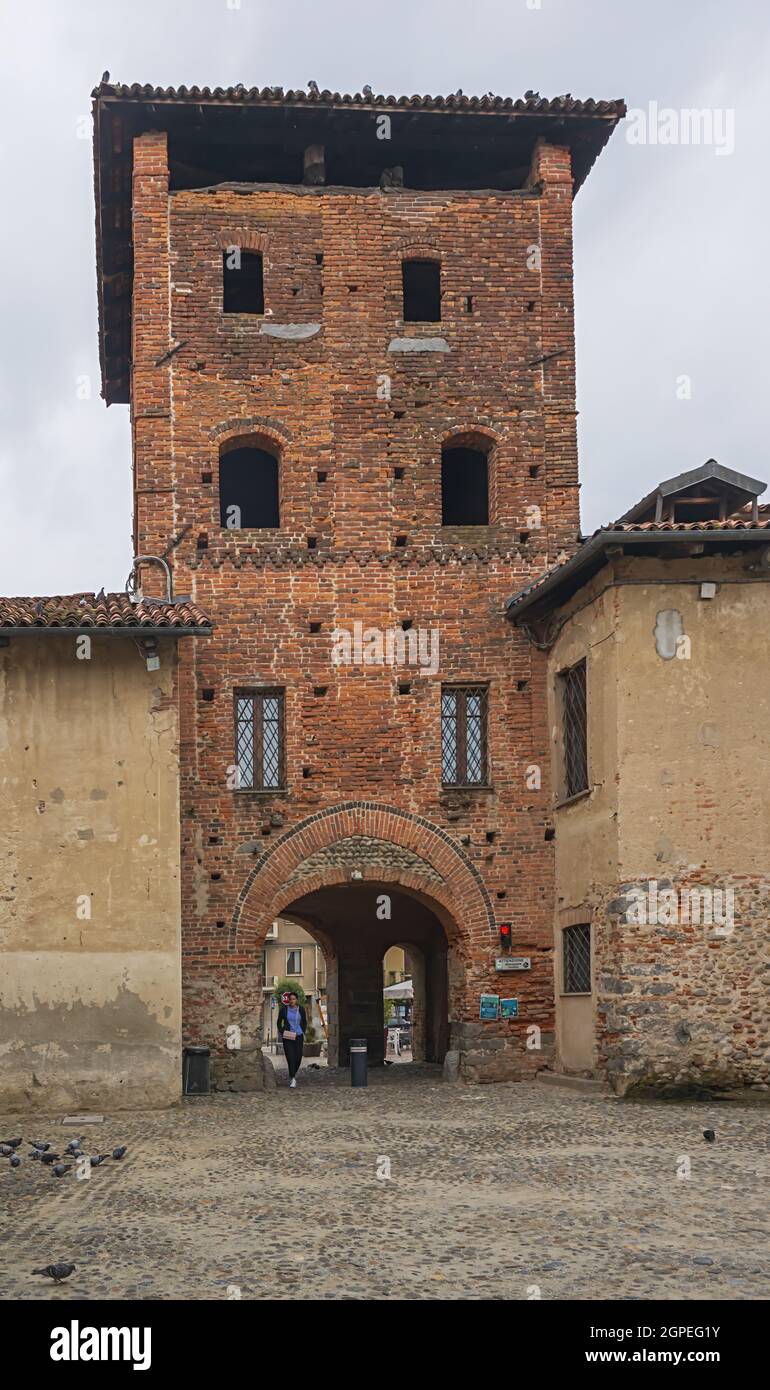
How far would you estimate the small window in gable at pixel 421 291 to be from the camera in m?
21.4

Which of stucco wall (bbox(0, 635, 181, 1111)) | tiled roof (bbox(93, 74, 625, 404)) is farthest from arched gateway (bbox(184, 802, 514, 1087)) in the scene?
tiled roof (bbox(93, 74, 625, 404))

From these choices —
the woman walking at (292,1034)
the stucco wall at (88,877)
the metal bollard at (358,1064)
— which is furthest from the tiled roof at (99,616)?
the metal bollard at (358,1064)

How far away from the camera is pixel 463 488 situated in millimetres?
22328

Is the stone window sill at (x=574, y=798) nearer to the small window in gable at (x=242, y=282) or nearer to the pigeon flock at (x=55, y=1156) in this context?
the pigeon flock at (x=55, y=1156)

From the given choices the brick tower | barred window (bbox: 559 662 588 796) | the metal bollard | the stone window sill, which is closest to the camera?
the stone window sill

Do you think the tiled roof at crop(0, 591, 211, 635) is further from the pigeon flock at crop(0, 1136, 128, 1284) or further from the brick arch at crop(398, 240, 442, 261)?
the brick arch at crop(398, 240, 442, 261)

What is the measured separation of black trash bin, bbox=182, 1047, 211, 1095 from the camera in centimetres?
1831

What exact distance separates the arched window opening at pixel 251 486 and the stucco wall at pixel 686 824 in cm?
760

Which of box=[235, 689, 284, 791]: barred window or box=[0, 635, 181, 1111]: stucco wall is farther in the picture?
box=[235, 689, 284, 791]: barred window

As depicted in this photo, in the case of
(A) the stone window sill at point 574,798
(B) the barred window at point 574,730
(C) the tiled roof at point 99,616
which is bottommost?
(A) the stone window sill at point 574,798

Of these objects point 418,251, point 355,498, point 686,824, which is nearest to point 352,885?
point 686,824

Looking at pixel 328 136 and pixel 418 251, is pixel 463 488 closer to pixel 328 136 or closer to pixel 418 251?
pixel 418 251

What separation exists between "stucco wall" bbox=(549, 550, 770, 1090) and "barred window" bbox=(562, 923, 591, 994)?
41.6 inches

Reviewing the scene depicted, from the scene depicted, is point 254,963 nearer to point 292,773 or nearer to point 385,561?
point 292,773
